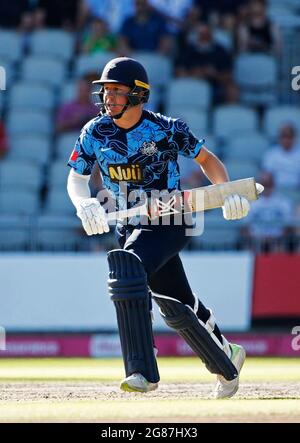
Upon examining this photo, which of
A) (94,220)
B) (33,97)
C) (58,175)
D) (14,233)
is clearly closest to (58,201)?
(58,175)

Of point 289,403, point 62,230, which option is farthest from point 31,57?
point 289,403

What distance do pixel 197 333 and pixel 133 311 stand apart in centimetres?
52

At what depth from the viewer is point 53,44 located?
45.6 ft

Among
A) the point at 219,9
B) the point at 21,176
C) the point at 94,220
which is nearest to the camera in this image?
the point at 94,220

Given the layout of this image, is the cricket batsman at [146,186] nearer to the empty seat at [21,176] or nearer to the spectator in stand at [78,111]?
the empty seat at [21,176]

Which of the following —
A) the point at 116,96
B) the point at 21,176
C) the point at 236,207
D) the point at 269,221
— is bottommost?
the point at 269,221

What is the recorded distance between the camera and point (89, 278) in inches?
423

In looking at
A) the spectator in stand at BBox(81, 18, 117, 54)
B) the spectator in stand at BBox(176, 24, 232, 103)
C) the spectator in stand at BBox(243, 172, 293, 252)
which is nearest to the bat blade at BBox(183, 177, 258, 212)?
the spectator in stand at BBox(243, 172, 293, 252)

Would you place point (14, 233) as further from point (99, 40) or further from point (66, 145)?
point (99, 40)

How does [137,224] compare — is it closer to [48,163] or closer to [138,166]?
[138,166]

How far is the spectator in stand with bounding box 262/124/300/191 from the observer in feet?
37.5

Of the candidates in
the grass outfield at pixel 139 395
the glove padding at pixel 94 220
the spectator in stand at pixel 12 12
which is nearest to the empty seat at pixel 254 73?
the spectator in stand at pixel 12 12

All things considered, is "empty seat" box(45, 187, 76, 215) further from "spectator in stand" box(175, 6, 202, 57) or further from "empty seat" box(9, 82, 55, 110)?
"spectator in stand" box(175, 6, 202, 57)
